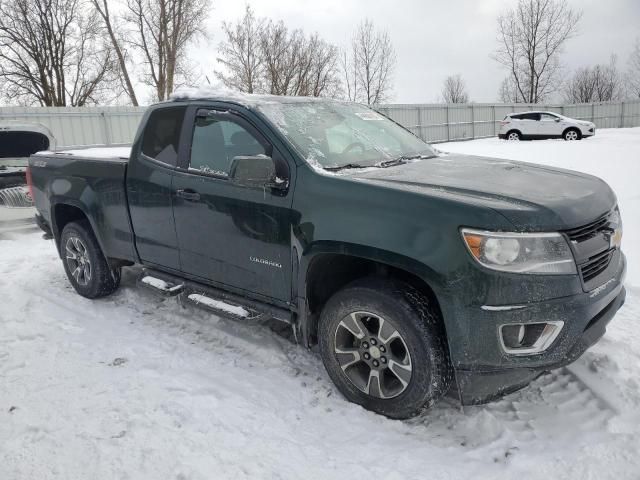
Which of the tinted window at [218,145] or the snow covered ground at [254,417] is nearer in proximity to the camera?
the snow covered ground at [254,417]

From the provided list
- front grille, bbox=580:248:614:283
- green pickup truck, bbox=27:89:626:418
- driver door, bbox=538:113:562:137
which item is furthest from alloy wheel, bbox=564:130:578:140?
front grille, bbox=580:248:614:283

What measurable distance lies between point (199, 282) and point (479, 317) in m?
2.19

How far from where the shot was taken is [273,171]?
303 centimetres

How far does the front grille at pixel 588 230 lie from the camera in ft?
8.13

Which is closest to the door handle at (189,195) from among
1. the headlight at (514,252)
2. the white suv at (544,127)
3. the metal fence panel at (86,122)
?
the headlight at (514,252)

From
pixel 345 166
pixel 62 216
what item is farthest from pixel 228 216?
pixel 62 216

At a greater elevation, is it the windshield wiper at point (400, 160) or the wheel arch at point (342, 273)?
the windshield wiper at point (400, 160)

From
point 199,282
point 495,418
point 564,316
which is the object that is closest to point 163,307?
point 199,282

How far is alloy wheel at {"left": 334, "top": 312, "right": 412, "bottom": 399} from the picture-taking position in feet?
9.00

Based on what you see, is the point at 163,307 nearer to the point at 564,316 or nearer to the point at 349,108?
the point at 349,108

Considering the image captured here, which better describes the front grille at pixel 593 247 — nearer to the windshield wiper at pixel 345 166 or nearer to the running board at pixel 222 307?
the windshield wiper at pixel 345 166

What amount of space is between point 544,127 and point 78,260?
74.9 feet

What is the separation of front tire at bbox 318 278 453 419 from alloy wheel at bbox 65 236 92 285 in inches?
112

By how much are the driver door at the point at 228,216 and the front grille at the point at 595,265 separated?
5.26ft
